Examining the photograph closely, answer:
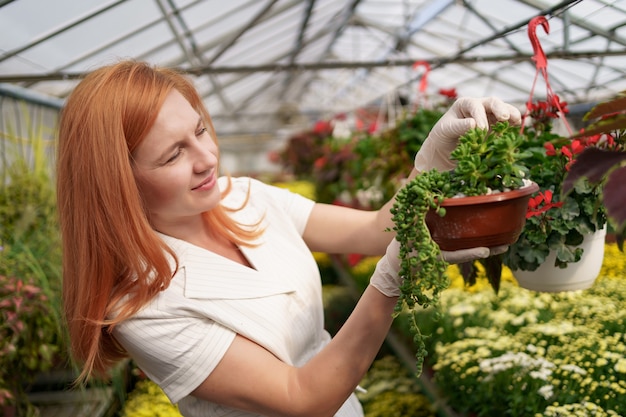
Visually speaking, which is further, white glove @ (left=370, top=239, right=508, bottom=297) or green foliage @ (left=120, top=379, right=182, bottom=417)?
green foliage @ (left=120, top=379, right=182, bottom=417)

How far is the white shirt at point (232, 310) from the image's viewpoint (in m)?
1.13

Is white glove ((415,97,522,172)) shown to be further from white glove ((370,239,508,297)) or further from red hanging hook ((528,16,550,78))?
white glove ((370,239,508,297))

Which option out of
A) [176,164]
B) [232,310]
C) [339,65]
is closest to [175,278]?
[232,310]

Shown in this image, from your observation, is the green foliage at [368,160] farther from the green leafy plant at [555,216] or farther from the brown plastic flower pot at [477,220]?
the brown plastic flower pot at [477,220]

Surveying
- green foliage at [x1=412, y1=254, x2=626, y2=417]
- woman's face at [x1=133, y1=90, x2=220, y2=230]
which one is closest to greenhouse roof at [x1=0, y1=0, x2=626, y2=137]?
woman's face at [x1=133, y1=90, x2=220, y2=230]

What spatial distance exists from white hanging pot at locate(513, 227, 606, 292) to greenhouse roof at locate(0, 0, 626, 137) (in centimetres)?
45

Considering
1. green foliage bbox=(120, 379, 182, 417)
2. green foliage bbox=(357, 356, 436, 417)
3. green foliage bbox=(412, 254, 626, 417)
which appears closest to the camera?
green foliage bbox=(412, 254, 626, 417)

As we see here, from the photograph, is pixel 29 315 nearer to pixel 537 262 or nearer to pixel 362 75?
pixel 537 262

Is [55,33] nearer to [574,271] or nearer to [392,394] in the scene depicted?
[392,394]

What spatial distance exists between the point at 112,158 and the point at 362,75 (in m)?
12.9

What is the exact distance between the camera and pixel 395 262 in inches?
38.0

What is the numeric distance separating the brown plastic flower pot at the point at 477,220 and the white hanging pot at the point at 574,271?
0.38 meters

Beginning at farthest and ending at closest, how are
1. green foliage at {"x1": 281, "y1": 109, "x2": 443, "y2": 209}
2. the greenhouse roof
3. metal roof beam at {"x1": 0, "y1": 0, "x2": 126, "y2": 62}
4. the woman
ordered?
metal roof beam at {"x1": 0, "y1": 0, "x2": 126, "y2": 62} < the greenhouse roof < green foliage at {"x1": 281, "y1": 109, "x2": 443, "y2": 209} < the woman

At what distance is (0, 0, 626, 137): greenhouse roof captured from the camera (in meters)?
3.93
